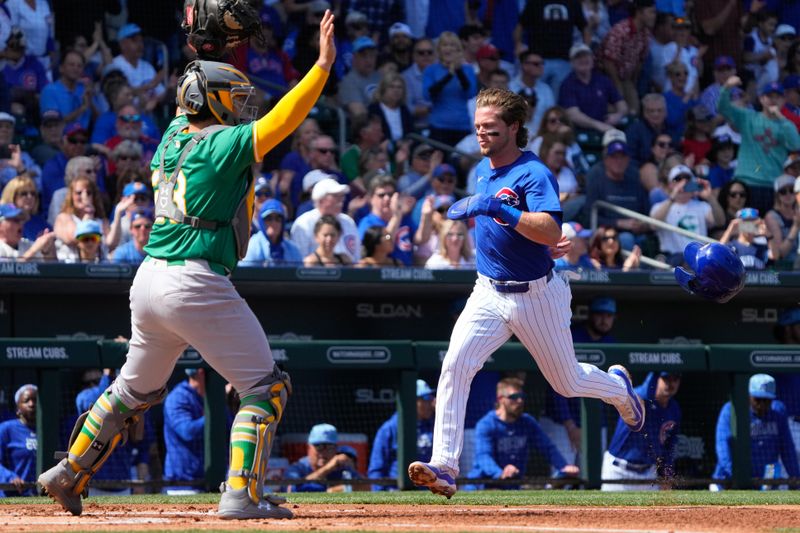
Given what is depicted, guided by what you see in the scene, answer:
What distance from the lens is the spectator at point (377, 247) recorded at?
10180 millimetres

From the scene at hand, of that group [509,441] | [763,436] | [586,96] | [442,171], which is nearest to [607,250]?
[442,171]

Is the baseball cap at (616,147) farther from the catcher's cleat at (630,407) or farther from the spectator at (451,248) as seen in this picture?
the catcher's cleat at (630,407)

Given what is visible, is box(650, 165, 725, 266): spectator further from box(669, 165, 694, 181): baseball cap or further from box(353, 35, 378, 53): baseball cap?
box(353, 35, 378, 53): baseball cap

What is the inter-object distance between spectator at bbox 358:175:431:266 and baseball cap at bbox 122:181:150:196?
1.68 m

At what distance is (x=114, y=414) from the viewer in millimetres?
5414

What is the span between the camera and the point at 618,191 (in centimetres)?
1224

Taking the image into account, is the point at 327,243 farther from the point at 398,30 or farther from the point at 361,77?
the point at 398,30

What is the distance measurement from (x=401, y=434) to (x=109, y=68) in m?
4.91

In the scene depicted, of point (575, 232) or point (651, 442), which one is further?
point (575, 232)

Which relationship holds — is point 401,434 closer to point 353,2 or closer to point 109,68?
point 109,68

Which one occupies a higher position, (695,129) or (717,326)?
(695,129)

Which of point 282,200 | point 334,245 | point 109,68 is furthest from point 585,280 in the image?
point 109,68

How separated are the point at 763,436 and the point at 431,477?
4.03 meters

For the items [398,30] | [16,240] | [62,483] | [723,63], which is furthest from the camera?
[723,63]
